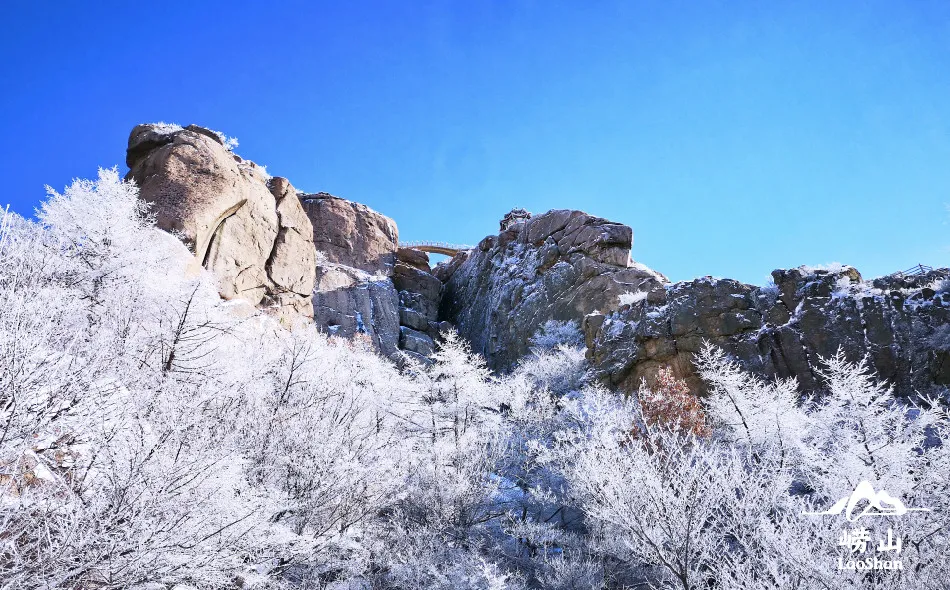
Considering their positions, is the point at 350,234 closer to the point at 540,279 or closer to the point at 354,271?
the point at 354,271

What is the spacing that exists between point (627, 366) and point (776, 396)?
22.1ft

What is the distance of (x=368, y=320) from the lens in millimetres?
33500

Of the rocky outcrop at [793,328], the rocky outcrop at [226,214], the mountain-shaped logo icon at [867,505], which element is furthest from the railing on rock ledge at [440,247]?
the mountain-shaped logo icon at [867,505]

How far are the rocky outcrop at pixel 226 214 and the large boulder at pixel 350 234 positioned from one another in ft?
20.5

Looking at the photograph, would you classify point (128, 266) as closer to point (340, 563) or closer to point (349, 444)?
point (349, 444)

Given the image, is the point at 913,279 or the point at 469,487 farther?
the point at 913,279

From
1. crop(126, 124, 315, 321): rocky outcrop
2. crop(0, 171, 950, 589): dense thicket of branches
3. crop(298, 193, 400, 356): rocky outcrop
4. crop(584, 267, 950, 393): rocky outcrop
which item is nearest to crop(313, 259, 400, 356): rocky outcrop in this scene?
crop(298, 193, 400, 356): rocky outcrop

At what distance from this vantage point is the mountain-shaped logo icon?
8.16m

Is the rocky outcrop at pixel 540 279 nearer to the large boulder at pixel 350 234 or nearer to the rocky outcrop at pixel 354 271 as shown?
the rocky outcrop at pixel 354 271

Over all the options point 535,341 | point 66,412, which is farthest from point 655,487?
point 535,341

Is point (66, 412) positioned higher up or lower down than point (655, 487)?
higher up

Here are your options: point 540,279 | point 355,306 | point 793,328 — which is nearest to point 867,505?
point 793,328

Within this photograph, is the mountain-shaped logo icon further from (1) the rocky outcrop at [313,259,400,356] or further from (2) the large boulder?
(2) the large boulder

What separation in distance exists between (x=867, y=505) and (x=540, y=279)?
2598 cm
